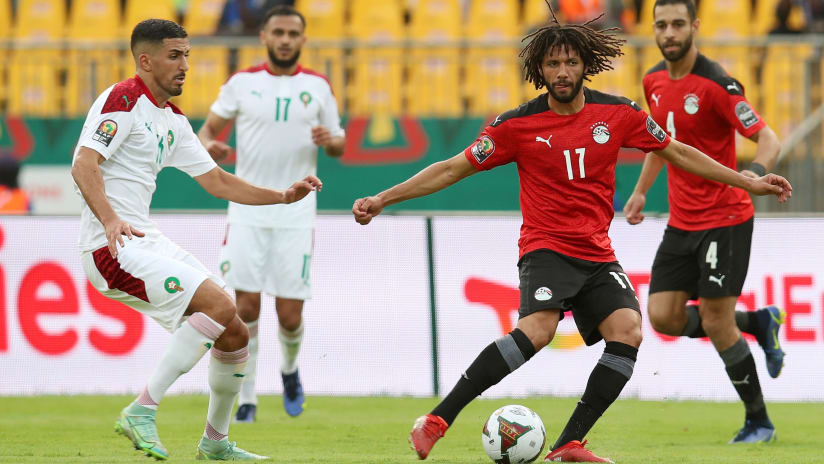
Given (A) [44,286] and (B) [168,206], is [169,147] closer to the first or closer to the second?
(A) [44,286]

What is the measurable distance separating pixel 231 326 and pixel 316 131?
3018 mm

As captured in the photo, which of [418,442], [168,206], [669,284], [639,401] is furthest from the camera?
[168,206]

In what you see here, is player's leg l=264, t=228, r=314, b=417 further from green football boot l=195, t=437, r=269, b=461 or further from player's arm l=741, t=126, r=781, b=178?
player's arm l=741, t=126, r=781, b=178

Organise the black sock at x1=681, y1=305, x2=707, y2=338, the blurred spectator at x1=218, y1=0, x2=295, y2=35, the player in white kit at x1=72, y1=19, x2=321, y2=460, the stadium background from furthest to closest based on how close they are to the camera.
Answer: the blurred spectator at x1=218, y1=0, x2=295, y2=35, the stadium background, the black sock at x1=681, y1=305, x2=707, y2=338, the player in white kit at x1=72, y1=19, x2=321, y2=460

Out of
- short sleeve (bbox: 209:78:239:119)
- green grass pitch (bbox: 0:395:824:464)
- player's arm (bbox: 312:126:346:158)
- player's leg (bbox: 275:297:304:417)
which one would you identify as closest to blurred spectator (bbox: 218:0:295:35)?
short sleeve (bbox: 209:78:239:119)

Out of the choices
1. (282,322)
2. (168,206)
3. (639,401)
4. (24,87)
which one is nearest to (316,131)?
(282,322)

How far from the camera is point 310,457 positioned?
23.0 feet

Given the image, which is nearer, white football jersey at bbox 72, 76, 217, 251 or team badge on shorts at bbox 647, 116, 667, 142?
white football jersey at bbox 72, 76, 217, 251

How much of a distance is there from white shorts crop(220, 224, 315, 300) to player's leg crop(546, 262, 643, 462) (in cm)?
331

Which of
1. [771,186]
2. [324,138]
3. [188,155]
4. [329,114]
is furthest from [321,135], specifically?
[771,186]

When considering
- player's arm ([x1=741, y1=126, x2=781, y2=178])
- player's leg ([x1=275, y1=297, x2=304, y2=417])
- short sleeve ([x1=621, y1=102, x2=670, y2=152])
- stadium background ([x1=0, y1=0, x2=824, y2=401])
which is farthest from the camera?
stadium background ([x1=0, y1=0, x2=824, y2=401])

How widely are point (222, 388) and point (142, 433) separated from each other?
52 centimetres

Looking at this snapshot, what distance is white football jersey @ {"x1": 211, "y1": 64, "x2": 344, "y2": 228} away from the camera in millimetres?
9469

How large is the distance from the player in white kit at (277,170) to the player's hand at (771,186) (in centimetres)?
357
